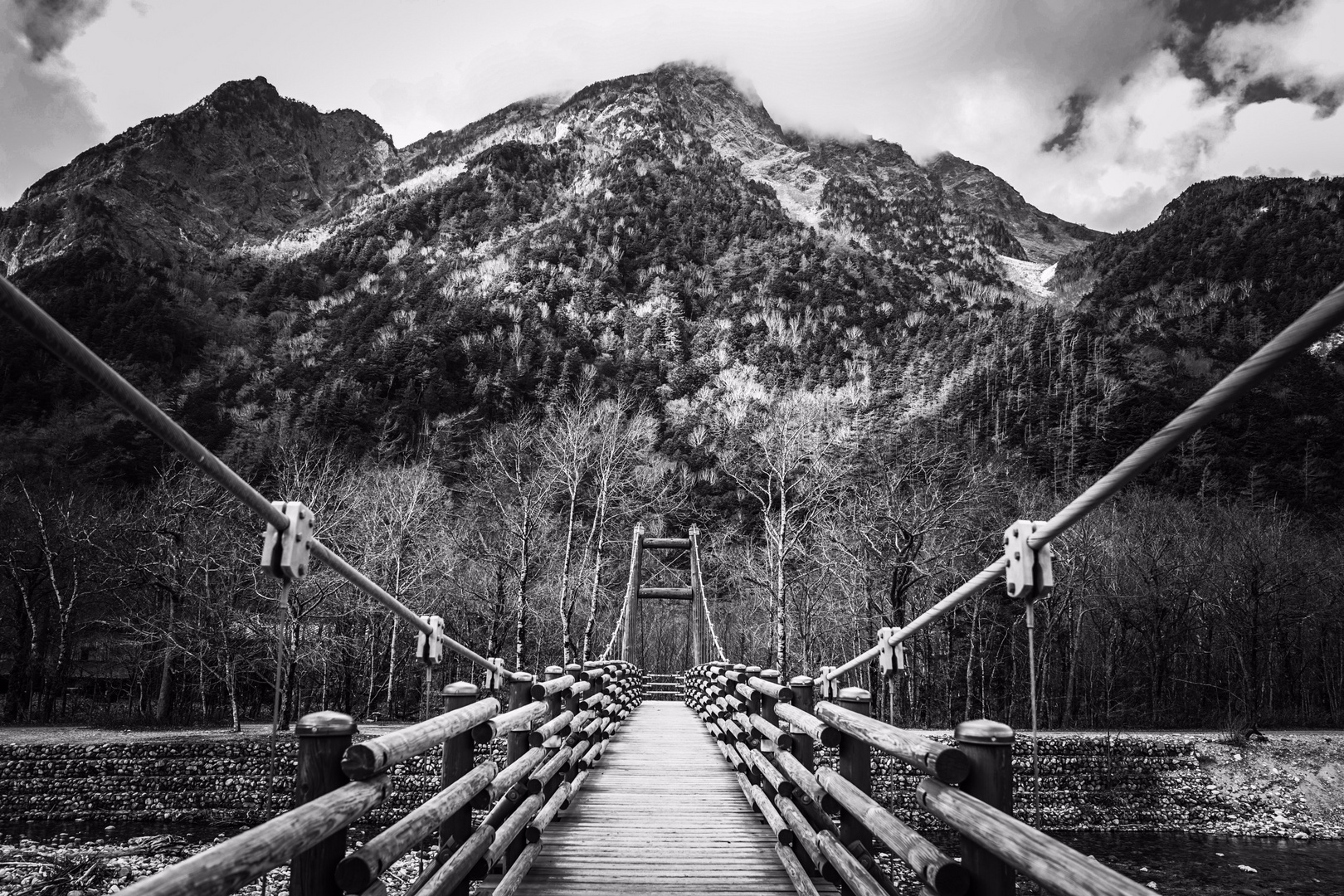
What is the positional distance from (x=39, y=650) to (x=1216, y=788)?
32.3 metres

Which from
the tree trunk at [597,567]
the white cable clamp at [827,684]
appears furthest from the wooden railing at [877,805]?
the tree trunk at [597,567]

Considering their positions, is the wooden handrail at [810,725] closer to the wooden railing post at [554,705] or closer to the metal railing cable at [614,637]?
the wooden railing post at [554,705]

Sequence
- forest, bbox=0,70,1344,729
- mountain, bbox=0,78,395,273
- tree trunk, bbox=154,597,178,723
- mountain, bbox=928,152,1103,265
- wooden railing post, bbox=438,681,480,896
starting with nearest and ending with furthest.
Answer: wooden railing post, bbox=438,681,480,896
tree trunk, bbox=154,597,178,723
forest, bbox=0,70,1344,729
mountain, bbox=0,78,395,273
mountain, bbox=928,152,1103,265

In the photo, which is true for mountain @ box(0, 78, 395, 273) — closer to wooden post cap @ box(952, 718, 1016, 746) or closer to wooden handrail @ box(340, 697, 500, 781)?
wooden handrail @ box(340, 697, 500, 781)

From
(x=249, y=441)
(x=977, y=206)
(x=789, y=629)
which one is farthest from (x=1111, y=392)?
(x=977, y=206)

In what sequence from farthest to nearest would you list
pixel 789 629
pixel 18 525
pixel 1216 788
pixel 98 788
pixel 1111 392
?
pixel 1111 392
pixel 789 629
pixel 18 525
pixel 1216 788
pixel 98 788

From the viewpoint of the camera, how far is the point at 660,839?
4727 mm

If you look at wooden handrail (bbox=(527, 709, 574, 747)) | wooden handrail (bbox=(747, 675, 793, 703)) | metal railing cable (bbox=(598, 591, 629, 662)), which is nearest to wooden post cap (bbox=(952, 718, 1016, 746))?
wooden handrail (bbox=(747, 675, 793, 703))

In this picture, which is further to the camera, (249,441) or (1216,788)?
(249,441)

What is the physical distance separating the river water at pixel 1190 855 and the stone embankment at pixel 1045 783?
1.11 feet

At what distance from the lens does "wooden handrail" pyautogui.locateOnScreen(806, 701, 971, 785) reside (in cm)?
211

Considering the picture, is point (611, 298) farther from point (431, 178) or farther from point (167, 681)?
point (431, 178)

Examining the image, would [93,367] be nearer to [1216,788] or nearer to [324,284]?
[1216,788]

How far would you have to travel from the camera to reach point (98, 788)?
45.7ft
